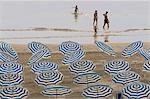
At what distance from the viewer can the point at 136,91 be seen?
15.6 meters

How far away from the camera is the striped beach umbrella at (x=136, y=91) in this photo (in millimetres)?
15562

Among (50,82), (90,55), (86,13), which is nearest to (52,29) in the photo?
(86,13)

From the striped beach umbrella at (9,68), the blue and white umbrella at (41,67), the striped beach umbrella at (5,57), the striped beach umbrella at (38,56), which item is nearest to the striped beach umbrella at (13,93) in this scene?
the striped beach umbrella at (9,68)

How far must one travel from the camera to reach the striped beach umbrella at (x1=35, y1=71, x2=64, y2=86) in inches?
659

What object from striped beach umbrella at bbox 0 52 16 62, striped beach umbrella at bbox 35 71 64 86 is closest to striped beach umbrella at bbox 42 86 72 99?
striped beach umbrella at bbox 35 71 64 86

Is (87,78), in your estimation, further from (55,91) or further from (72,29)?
(72,29)

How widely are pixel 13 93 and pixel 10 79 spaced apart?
1.20m

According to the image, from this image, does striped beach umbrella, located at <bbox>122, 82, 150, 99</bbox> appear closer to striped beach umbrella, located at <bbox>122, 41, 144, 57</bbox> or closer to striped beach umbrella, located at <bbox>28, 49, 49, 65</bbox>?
striped beach umbrella, located at <bbox>122, 41, 144, 57</bbox>

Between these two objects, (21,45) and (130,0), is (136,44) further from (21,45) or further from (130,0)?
(130,0)

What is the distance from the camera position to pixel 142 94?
1556 centimetres

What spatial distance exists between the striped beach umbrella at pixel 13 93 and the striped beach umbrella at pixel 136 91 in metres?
3.24

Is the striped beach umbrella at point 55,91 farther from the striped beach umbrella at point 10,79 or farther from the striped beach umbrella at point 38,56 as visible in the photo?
the striped beach umbrella at point 38,56

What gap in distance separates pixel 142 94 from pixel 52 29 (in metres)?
13.4

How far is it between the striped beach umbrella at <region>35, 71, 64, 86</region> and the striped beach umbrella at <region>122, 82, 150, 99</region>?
2.41 metres
